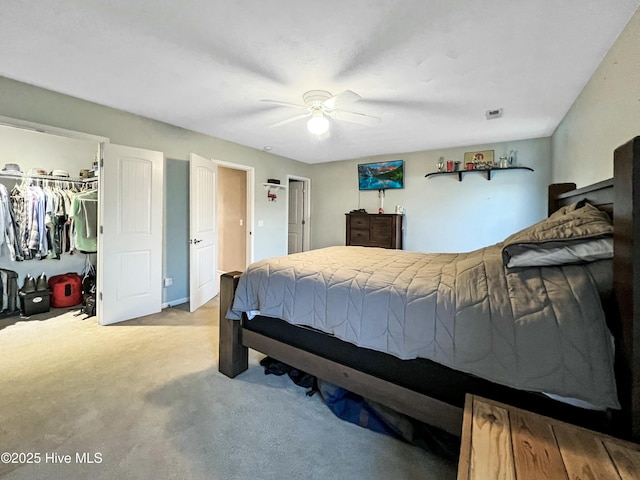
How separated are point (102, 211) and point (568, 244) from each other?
3.78 metres

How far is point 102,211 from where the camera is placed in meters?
2.90

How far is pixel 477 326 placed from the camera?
1119 millimetres

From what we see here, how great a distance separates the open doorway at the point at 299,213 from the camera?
608 centimetres

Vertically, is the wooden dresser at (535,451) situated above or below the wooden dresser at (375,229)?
below


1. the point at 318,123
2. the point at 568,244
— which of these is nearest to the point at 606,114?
the point at 568,244

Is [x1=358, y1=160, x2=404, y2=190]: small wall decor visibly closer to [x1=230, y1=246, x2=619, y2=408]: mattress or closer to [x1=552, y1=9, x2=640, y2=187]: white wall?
[x1=552, y1=9, x2=640, y2=187]: white wall

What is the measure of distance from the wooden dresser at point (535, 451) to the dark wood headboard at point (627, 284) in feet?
0.41

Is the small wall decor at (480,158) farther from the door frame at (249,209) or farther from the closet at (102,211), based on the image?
the closet at (102,211)

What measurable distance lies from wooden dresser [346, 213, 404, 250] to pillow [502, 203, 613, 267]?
11.4ft

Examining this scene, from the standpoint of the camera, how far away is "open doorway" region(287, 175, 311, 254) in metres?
6.08

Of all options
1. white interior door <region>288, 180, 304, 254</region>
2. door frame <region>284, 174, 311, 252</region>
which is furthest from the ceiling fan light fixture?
white interior door <region>288, 180, 304, 254</region>

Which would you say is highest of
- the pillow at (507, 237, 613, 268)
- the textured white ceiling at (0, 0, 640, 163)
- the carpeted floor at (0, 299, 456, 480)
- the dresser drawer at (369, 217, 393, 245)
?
the textured white ceiling at (0, 0, 640, 163)

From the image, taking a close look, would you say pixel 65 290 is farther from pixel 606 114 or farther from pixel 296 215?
pixel 606 114

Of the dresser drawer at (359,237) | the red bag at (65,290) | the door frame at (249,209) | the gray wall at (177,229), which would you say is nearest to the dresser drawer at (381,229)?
the dresser drawer at (359,237)
